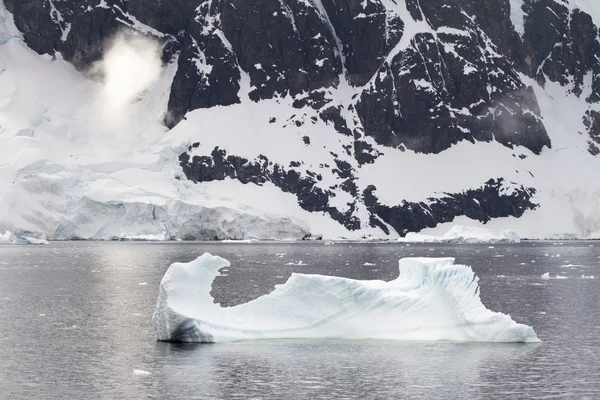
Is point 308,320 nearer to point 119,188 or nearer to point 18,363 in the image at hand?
point 18,363

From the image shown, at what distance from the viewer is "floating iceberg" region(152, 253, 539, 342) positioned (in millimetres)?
40781

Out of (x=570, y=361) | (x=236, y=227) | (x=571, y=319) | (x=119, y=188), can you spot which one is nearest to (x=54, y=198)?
(x=119, y=188)

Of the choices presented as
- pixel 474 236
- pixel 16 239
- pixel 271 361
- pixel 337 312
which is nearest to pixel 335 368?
pixel 271 361

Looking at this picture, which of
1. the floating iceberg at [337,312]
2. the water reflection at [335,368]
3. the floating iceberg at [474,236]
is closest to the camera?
the water reflection at [335,368]

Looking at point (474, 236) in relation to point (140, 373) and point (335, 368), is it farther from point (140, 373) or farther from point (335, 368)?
point (140, 373)

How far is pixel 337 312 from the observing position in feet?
138

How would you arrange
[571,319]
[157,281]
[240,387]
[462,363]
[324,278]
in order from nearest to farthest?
[240,387], [462,363], [324,278], [571,319], [157,281]

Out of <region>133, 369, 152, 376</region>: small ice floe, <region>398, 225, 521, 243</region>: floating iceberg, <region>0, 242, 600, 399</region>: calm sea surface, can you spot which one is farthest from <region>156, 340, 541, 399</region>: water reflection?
<region>398, 225, 521, 243</region>: floating iceberg

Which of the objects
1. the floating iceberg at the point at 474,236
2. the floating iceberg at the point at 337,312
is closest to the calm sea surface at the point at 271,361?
the floating iceberg at the point at 337,312

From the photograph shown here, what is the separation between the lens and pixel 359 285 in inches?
1640

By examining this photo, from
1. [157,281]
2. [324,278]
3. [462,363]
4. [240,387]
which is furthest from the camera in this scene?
[157,281]

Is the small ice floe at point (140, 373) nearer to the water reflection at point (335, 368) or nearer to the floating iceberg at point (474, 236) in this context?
the water reflection at point (335, 368)

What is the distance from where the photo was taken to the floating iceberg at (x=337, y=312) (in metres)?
40.8

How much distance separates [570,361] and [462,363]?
14.1ft
